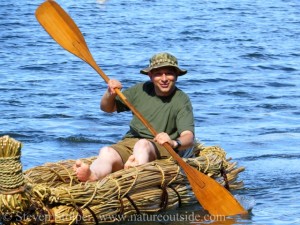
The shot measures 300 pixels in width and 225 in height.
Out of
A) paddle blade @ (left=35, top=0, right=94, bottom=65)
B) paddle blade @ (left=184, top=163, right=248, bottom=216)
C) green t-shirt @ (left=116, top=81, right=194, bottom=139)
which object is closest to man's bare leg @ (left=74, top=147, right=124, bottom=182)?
green t-shirt @ (left=116, top=81, right=194, bottom=139)

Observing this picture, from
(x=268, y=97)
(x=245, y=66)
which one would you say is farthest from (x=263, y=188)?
(x=245, y=66)

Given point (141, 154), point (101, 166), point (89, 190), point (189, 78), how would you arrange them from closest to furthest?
point (89, 190)
point (101, 166)
point (141, 154)
point (189, 78)

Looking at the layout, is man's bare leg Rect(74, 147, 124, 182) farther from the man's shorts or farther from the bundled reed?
the bundled reed

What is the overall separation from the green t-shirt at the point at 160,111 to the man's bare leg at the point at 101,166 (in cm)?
44

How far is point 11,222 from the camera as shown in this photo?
751 centimetres

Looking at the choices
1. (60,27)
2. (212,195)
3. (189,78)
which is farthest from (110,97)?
(189,78)

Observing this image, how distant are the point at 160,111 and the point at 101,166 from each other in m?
0.84

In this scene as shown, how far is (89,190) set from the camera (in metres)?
7.90

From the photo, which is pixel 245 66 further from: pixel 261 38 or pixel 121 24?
pixel 121 24

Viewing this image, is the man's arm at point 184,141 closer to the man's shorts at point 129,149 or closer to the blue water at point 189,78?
the man's shorts at point 129,149

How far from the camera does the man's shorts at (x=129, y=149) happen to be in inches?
347

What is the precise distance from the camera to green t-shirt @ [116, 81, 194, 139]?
895 cm

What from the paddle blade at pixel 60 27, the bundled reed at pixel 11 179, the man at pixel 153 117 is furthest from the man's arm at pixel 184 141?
the bundled reed at pixel 11 179

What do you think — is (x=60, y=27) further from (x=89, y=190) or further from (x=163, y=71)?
(x=89, y=190)
